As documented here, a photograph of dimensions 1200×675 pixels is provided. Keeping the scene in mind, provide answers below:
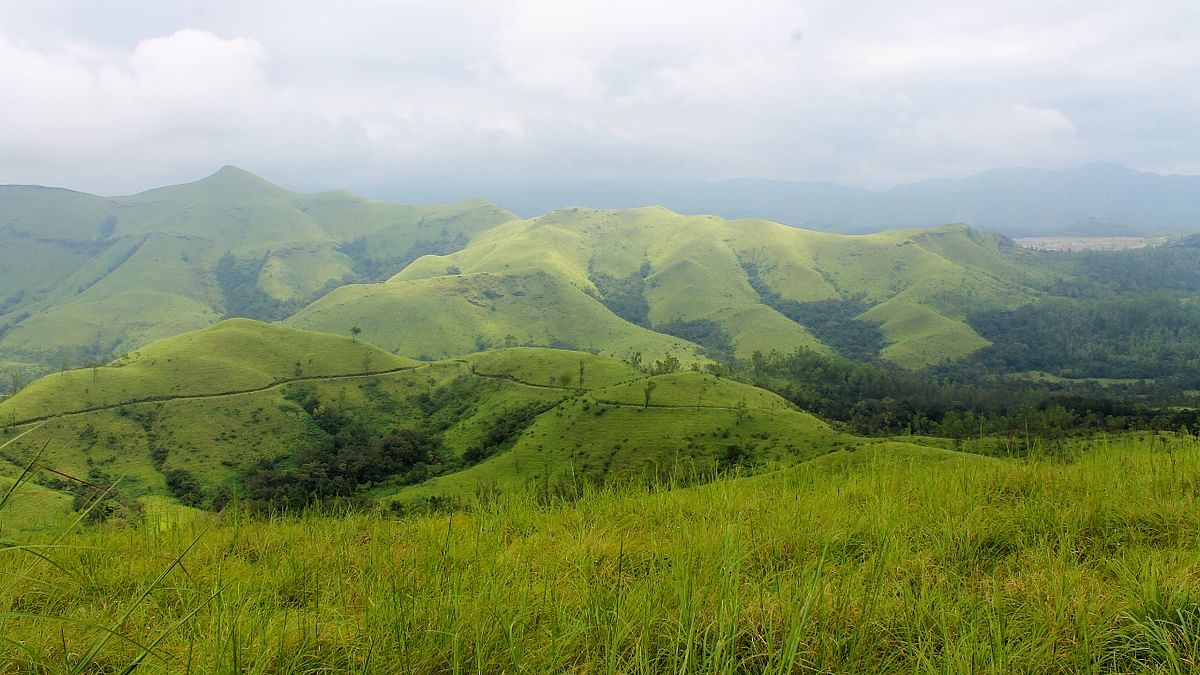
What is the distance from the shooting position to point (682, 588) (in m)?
3.75

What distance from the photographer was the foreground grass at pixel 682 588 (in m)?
3.38

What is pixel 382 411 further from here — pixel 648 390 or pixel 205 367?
pixel 648 390

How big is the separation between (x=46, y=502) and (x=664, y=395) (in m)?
93.9

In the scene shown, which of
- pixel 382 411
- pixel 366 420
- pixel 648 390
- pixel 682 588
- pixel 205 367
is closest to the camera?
pixel 682 588

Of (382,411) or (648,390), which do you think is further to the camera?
(382,411)

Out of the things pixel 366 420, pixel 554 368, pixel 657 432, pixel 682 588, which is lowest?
pixel 366 420

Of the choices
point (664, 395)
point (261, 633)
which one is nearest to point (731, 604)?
point (261, 633)

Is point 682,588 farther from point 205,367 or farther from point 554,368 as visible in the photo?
point 205,367

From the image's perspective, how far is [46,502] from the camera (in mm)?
69250

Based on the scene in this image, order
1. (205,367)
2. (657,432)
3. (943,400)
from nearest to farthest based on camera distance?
(657,432)
(205,367)
(943,400)

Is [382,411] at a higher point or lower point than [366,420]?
higher

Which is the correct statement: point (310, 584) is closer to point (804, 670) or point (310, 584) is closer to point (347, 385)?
point (804, 670)

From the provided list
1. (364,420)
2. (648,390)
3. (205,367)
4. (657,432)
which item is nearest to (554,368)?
(648,390)

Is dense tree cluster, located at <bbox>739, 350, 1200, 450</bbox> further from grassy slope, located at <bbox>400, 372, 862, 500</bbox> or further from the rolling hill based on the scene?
the rolling hill
